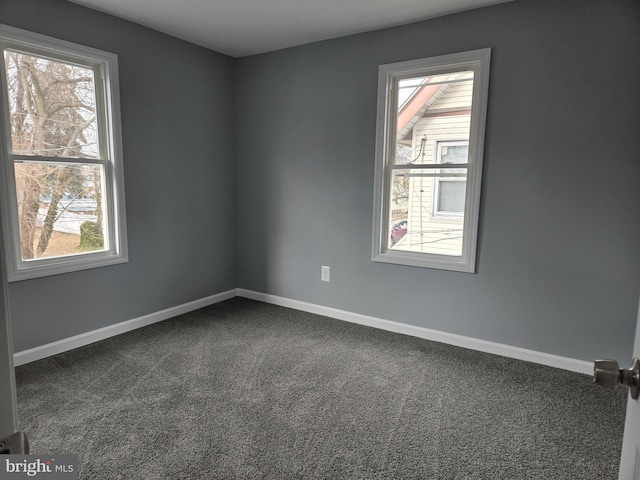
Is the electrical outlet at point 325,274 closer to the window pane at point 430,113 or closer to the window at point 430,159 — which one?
the window at point 430,159

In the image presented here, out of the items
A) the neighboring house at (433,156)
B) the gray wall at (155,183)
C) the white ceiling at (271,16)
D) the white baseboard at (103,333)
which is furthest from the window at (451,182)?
the white baseboard at (103,333)

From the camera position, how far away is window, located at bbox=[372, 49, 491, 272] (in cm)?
291

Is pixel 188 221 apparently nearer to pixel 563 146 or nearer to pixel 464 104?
pixel 464 104

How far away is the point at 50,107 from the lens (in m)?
2.71

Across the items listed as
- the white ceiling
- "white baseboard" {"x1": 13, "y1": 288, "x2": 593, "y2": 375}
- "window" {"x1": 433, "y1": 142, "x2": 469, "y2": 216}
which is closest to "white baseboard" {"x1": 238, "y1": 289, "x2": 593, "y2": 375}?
"white baseboard" {"x1": 13, "y1": 288, "x2": 593, "y2": 375}

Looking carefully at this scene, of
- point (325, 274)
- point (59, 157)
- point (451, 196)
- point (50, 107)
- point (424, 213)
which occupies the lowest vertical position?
point (325, 274)

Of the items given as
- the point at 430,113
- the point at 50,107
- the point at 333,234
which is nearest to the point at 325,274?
the point at 333,234

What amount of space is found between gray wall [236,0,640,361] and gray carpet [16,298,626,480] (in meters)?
0.38

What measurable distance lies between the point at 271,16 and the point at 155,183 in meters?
1.62

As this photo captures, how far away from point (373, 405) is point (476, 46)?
2.48 meters

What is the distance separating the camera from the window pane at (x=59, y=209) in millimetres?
2658

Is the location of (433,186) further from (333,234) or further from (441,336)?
(441,336)

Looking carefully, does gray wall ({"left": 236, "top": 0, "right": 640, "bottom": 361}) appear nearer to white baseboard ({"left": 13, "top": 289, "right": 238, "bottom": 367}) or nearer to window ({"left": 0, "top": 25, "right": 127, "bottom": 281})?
white baseboard ({"left": 13, "top": 289, "right": 238, "bottom": 367})

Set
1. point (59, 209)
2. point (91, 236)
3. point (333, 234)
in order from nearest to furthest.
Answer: point (59, 209) → point (91, 236) → point (333, 234)
